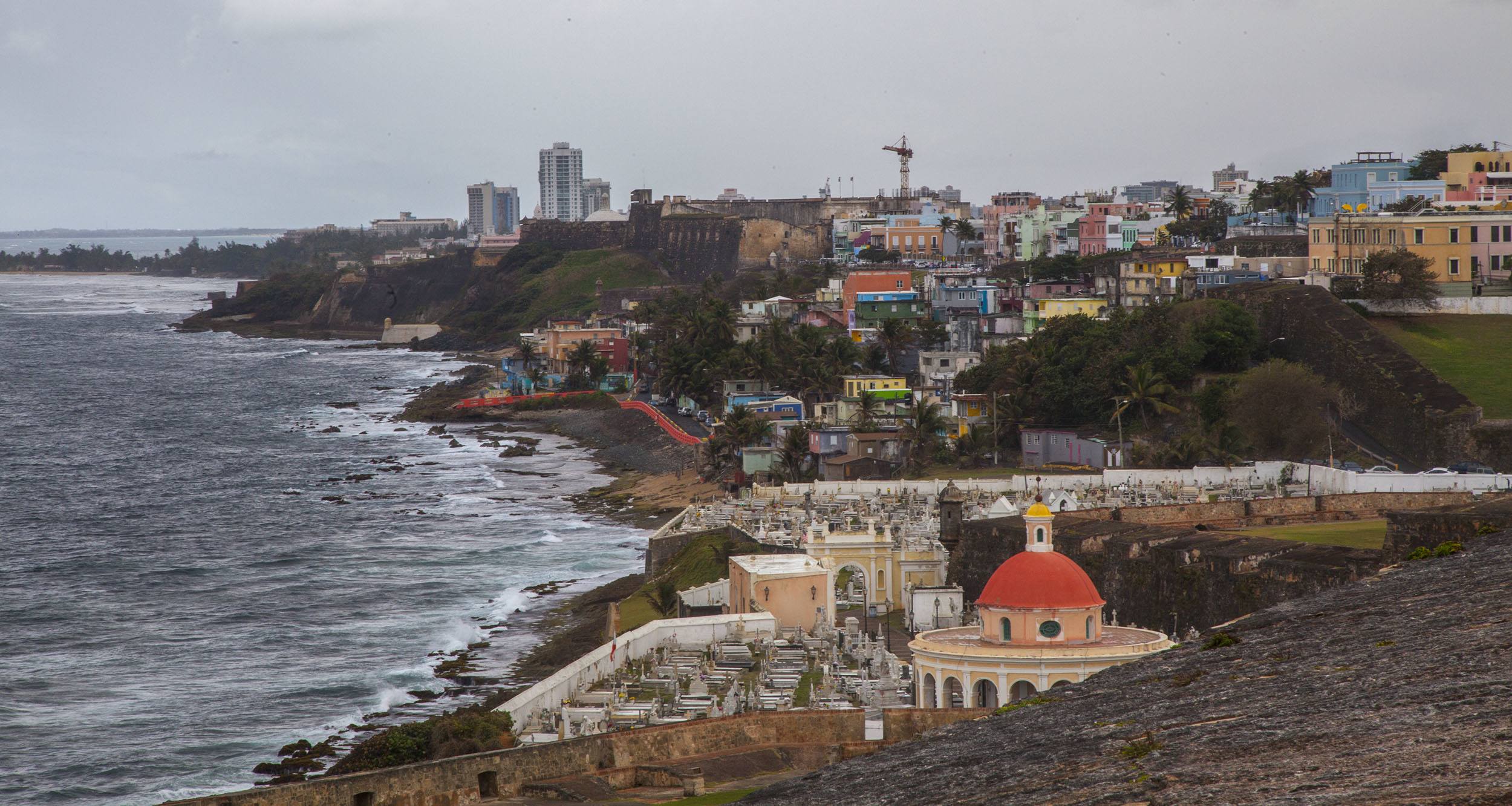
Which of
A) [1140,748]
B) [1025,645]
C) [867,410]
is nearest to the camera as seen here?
[1140,748]

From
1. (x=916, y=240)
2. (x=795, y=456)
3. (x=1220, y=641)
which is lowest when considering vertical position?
(x=795, y=456)

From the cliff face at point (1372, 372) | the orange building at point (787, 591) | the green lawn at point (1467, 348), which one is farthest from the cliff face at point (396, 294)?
the orange building at point (787, 591)

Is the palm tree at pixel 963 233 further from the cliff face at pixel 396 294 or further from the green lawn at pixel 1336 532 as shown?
the green lawn at pixel 1336 532

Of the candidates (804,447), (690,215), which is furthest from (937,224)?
(804,447)

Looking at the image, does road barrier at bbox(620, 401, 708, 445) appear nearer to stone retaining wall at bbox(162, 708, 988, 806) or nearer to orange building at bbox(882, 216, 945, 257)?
orange building at bbox(882, 216, 945, 257)

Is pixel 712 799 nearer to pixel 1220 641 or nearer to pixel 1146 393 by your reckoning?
pixel 1220 641

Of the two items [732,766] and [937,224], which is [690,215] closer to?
[937,224]

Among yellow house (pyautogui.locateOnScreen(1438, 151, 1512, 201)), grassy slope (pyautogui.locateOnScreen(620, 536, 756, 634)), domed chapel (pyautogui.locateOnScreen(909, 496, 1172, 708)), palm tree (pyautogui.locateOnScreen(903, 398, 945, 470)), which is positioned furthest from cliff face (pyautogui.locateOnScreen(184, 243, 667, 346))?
domed chapel (pyautogui.locateOnScreen(909, 496, 1172, 708))

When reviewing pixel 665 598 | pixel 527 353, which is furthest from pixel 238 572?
pixel 527 353
